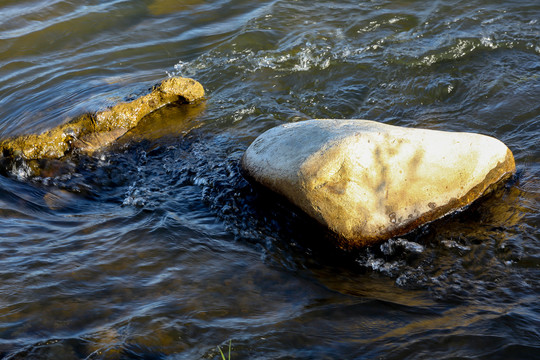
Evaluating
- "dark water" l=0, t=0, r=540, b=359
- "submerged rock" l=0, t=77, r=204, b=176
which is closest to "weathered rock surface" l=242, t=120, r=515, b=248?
"dark water" l=0, t=0, r=540, b=359

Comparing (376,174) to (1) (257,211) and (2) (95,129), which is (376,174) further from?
(2) (95,129)

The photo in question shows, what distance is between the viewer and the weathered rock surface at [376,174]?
3959 millimetres

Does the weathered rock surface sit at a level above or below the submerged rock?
below

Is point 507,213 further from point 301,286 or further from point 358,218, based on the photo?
point 301,286

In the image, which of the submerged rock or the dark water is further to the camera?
the submerged rock

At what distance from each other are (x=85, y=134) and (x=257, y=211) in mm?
2434

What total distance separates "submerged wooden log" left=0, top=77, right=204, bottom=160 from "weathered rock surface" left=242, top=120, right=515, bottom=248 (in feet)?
7.66

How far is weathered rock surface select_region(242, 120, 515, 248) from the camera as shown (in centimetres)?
396

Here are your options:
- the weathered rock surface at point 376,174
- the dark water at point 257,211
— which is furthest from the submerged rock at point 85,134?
the weathered rock surface at point 376,174

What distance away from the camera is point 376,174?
402 cm

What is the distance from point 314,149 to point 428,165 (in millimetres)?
875

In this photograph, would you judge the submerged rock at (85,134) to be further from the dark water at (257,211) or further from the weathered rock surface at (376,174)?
the weathered rock surface at (376,174)

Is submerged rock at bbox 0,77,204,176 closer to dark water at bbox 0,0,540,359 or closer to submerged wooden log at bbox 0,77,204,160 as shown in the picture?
submerged wooden log at bbox 0,77,204,160

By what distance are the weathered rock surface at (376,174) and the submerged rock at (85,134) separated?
233 cm
